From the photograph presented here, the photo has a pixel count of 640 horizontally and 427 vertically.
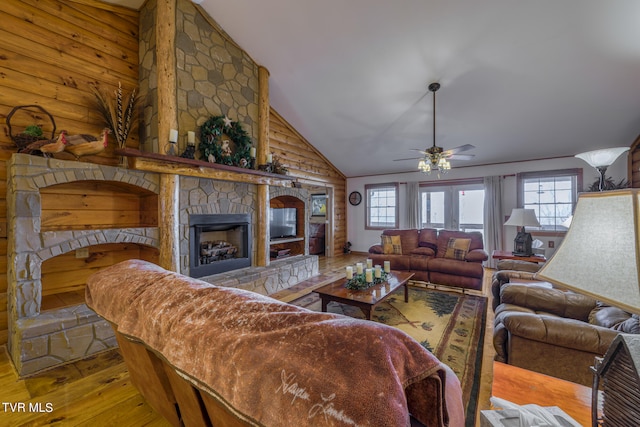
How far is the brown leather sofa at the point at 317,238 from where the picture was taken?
7257 mm

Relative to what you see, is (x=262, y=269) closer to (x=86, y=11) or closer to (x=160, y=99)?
(x=160, y=99)

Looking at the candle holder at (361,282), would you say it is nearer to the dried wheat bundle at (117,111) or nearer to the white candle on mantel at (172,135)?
the white candle on mantel at (172,135)

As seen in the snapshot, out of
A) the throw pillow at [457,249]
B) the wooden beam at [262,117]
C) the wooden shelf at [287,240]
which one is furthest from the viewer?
the wooden shelf at [287,240]

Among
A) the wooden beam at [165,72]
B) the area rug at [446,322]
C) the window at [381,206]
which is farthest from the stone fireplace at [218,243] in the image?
the window at [381,206]

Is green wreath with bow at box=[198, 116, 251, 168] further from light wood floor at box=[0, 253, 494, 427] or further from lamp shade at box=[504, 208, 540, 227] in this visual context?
lamp shade at box=[504, 208, 540, 227]

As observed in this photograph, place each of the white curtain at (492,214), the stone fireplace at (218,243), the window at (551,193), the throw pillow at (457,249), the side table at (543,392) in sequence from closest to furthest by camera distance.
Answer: the side table at (543,392) → the stone fireplace at (218,243) → the throw pillow at (457,249) → the window at (551,193) → the white curtain at (492,214)

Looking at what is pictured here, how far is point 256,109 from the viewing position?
4.23 meters

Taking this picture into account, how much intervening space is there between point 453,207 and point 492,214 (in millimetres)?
837

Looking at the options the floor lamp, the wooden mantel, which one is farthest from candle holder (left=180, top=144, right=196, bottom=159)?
the floor lamp

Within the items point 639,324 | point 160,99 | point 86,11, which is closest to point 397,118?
point 160,99

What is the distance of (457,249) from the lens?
4445 mm

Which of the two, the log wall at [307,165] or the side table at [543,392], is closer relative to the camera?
the side table at [543,392]

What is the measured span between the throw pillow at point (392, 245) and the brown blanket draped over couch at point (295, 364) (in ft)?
13.7

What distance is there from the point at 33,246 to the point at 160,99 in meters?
1.89
